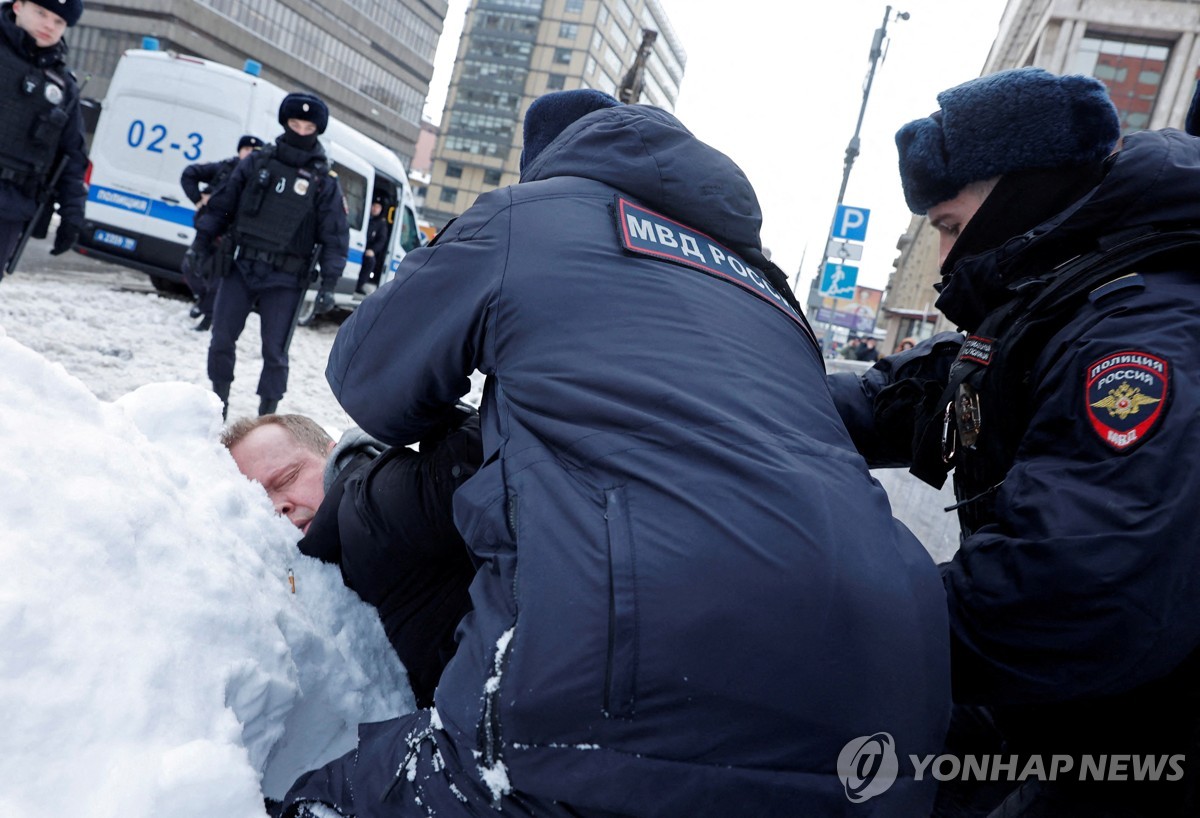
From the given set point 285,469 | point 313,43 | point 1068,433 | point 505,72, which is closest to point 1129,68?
point 1068,433

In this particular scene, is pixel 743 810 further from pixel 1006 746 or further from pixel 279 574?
pixel 279 574

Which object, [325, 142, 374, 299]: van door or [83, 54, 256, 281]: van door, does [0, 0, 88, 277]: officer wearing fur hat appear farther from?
[325, 142, 374, 299]: van door

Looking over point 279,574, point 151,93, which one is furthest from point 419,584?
point 151,93

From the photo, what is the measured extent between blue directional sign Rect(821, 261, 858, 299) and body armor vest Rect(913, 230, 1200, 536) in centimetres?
1063

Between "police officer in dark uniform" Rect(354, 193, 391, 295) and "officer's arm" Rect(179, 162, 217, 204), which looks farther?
"police officer in dark uniform" Rect(354, 193, 391, 295)

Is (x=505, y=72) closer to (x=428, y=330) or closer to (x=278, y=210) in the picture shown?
(x=278, y=210)

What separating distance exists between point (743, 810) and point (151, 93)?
1041 centimetres

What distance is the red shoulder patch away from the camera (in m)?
1.28

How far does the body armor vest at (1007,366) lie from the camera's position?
1.48 m

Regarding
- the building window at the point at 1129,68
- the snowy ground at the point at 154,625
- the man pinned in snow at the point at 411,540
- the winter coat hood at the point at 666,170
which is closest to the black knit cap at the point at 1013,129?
the winter coat hood at the point at 666,170

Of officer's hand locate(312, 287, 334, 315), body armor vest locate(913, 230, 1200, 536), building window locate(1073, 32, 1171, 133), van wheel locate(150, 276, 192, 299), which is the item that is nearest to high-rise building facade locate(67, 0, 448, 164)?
van wheel locate(150, 276, 192, 299)

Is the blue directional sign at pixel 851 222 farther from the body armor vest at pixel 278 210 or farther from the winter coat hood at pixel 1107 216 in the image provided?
the winter coat hood at pixel 1107 216

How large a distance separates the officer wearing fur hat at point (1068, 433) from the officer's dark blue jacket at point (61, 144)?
4540 millimetres

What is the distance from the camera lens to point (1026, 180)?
5.83ft
